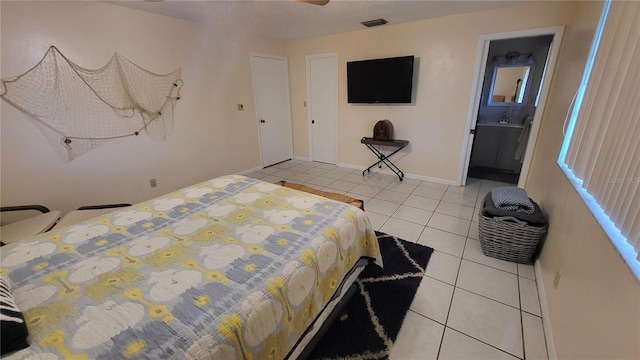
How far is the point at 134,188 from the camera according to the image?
310 cm

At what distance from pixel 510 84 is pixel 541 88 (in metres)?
1.49

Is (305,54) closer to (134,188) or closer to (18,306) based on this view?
(134,188)

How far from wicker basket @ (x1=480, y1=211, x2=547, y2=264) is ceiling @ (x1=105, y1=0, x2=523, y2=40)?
2.43 meters

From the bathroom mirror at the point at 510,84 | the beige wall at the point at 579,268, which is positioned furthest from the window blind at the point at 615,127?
the bathroom mirror at the point at 510,84

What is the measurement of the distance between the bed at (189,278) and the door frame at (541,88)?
2.65 metres

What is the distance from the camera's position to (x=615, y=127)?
1.16 meters

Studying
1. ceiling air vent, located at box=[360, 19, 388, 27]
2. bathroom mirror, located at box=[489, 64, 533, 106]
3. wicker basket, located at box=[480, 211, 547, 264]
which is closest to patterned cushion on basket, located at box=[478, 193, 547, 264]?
wicker basket, located at box=[480, 211, 547, 264]

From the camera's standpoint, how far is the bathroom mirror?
4.05m

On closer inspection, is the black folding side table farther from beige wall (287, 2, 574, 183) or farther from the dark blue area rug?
the dark blue area rug

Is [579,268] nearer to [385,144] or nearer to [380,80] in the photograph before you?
[385,144]

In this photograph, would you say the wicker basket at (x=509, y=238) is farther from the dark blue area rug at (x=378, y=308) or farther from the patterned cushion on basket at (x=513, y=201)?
the dark blue area rug at (x=378, y=308)

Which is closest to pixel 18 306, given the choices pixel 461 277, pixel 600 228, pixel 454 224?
pixel 600 228

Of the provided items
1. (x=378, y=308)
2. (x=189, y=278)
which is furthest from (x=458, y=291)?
(x=189, y=278)

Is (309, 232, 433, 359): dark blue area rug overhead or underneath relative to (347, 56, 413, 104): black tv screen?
underneath
